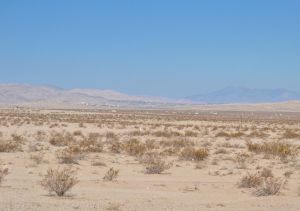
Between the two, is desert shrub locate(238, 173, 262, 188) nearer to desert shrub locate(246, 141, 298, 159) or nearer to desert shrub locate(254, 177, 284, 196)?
desert shrub locate(254, 177, 284, 196)

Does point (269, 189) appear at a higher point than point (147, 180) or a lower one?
higher

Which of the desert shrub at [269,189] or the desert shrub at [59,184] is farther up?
the desert shrub at [59,184]

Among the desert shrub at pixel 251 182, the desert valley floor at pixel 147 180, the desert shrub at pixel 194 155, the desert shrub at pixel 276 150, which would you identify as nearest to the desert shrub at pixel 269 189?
the desert valley floor at pixel 147 180

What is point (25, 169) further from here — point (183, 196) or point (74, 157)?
point (183, 196)

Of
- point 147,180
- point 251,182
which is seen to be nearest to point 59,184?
point 147,180

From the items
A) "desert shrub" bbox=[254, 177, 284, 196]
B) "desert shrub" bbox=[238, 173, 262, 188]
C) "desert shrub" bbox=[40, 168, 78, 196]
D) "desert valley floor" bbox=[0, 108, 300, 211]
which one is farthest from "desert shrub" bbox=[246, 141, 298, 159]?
"desert shrub" bbox=[40, 168, 78, 196]

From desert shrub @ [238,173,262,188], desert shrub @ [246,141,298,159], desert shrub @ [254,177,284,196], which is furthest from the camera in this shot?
desert shrub @ [246,141,298,159]

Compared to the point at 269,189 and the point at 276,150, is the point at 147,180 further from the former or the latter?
the point at 276,150

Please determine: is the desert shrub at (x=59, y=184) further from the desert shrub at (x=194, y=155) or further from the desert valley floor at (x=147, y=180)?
the desert shrub at (x=194, y=155)

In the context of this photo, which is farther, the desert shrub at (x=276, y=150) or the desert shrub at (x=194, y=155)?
the desert shrub at (x=276, y=150)

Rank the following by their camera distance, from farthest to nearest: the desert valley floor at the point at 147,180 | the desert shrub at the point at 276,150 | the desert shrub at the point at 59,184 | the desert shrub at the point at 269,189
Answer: the desert shrub at the point at 276,150
the desert shrub at the point at 269,189
the desert shrub at the point at 59,184
the desert valley floor at the point at 147,180

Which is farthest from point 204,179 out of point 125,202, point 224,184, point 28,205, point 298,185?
point 28,205

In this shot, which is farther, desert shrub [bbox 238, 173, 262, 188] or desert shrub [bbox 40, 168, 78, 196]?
desert shrub [bbox 238, 173, 262, 188]

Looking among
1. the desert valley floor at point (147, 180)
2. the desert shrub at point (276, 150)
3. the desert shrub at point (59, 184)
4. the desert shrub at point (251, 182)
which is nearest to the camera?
Answer: the desert valley floor at point (147, 180)
